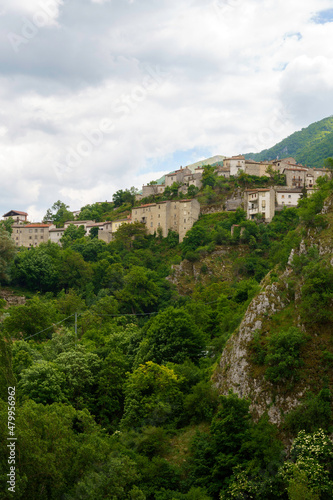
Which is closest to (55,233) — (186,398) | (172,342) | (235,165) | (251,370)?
(235,165)

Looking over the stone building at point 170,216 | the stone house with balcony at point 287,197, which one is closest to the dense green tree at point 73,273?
the stone building at point 170,216

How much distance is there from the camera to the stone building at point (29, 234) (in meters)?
111

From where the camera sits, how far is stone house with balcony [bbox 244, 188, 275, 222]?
9038 centimetres

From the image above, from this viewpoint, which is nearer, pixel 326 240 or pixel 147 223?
pixel 326 240

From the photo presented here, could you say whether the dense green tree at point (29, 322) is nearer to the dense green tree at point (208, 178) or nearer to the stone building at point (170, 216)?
the stone building at point (170, 216)

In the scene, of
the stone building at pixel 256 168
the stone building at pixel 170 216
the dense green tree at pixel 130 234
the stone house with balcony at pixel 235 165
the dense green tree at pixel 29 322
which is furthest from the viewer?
the stone house with balcony at pixel 235 165

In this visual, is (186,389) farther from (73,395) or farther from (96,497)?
(96,497)

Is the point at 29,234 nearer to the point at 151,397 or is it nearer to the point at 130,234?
the point at 130,234

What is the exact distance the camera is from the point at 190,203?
95312 mm

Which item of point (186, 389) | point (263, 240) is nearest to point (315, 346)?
point (186, 389)

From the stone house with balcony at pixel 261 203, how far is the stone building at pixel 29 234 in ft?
142

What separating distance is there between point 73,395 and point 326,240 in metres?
21.7

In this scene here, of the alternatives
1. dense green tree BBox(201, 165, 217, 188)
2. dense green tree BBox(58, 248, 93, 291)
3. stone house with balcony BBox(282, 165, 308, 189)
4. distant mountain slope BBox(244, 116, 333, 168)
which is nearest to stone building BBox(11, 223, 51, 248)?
dense green tree BBox(58, 248, 93, 291)

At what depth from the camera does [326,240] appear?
36969 millimetres
